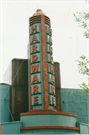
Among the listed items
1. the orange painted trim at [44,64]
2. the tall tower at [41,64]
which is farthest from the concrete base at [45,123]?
the orange painted trim at [44,64]

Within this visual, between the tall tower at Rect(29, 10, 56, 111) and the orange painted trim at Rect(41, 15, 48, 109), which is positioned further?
the tall tower at Rect(29, 10, 56, 111)

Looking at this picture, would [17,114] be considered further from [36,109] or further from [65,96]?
[65,96]

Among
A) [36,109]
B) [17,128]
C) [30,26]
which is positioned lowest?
[17,128]

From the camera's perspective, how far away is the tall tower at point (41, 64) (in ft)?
86.3

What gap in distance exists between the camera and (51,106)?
2664 centimetres

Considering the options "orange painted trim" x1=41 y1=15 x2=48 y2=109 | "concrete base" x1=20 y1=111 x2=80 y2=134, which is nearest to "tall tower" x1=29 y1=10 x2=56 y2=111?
"orange painted trim" x1=41 y1=15 x2=48 y2=109

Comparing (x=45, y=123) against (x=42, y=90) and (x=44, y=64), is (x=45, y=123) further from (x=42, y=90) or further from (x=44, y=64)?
(x=44, y=64)

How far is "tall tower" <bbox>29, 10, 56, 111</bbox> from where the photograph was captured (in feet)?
86.3

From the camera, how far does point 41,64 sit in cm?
2722

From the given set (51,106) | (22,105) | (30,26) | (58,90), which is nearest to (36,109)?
(51,106)

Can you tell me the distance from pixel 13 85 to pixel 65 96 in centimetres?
799

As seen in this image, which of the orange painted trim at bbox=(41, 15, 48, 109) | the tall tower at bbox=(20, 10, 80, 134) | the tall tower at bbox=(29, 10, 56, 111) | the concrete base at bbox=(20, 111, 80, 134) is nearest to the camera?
the concrete base at bbox=(20, 111, 80, 134)

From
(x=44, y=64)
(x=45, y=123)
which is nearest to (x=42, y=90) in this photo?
(x=44, y=64)

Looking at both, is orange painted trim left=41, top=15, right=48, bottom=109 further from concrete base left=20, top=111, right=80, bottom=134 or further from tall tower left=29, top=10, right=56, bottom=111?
concrete base left=20, top=111, right=80, bottom=134
